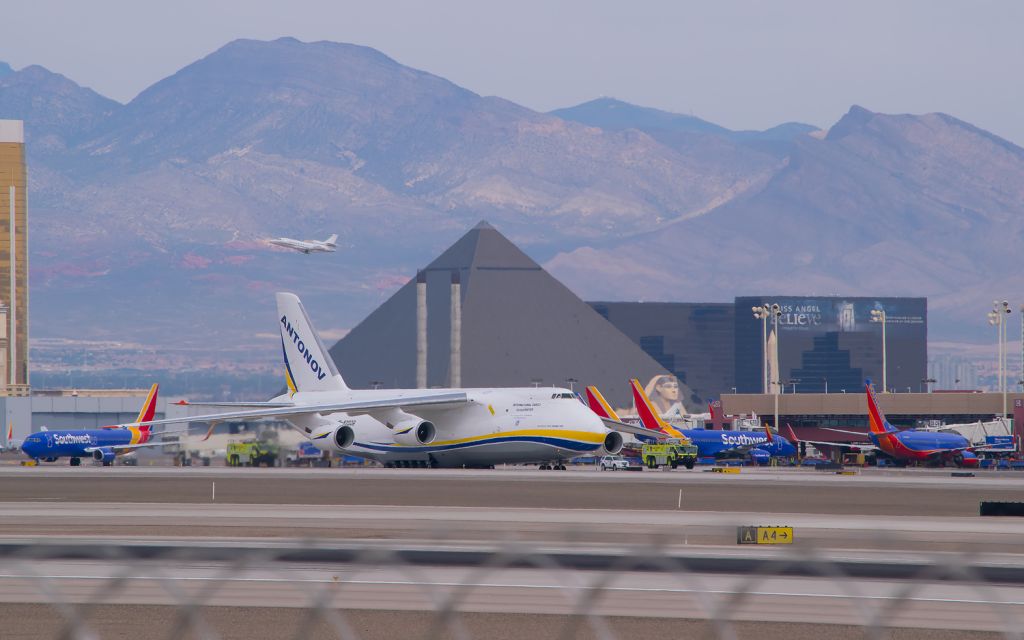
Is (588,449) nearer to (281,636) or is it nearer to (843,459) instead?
(843,459)

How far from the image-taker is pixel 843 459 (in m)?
101

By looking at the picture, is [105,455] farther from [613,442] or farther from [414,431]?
[613,442]

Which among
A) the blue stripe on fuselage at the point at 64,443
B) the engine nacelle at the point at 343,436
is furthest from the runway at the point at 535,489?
the blue stripe on fuselage at the point at 64,443

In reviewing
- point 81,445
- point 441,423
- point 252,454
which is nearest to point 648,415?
point 252,454

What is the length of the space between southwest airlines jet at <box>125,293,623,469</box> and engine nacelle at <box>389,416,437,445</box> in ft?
0.15

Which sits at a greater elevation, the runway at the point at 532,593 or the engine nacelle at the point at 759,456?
the runway at the point at 532,593

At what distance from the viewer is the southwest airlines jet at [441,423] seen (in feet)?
227

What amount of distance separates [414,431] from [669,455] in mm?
18127

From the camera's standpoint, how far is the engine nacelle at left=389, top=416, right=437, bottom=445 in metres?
72.1

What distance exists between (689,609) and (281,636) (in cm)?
624

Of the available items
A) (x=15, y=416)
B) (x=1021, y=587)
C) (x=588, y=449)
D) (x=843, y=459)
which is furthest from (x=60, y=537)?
(x=15, y=416)

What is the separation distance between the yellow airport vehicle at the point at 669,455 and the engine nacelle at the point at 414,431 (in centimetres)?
1616

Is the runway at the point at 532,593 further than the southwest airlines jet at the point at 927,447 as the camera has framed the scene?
No

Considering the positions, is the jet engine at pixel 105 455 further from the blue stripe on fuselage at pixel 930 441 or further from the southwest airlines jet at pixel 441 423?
the blue stripe on fuselage at pixel 930 441
